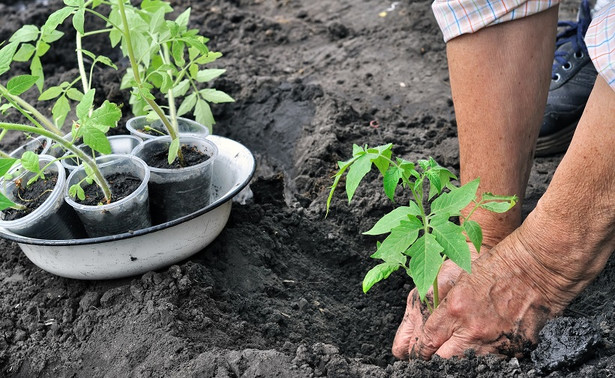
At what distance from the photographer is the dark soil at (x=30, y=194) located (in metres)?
2.15

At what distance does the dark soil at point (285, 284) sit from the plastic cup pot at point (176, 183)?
0.18 m

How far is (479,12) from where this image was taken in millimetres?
1968

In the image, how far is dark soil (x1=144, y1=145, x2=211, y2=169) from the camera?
7.66 feet

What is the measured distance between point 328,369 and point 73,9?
4.33 feet

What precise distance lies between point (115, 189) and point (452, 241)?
1.17m

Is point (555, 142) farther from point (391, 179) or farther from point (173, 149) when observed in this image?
point (173, 149)

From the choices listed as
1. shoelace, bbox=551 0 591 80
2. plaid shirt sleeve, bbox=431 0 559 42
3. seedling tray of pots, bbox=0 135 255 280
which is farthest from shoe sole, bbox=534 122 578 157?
seedling tray of pots, bbox=0 135 255 280

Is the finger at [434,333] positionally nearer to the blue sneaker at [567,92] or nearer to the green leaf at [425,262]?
the green leaf at [425,262]

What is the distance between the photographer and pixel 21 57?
2205mm

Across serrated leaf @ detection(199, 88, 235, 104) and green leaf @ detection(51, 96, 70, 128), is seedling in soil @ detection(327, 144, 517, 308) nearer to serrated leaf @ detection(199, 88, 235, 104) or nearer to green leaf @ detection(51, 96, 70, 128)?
serrated leaf @ detection(199, 88, 235, 104)

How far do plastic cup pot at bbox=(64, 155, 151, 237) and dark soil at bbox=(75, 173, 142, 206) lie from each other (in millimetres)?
21

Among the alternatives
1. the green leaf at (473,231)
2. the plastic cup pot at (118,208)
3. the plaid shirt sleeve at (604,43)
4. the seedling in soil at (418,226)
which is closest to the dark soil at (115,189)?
the plastic cup pot at (118,208)

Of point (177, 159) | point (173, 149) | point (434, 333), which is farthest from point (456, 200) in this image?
point (177, 159)

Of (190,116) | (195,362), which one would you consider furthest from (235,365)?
(190,116)
